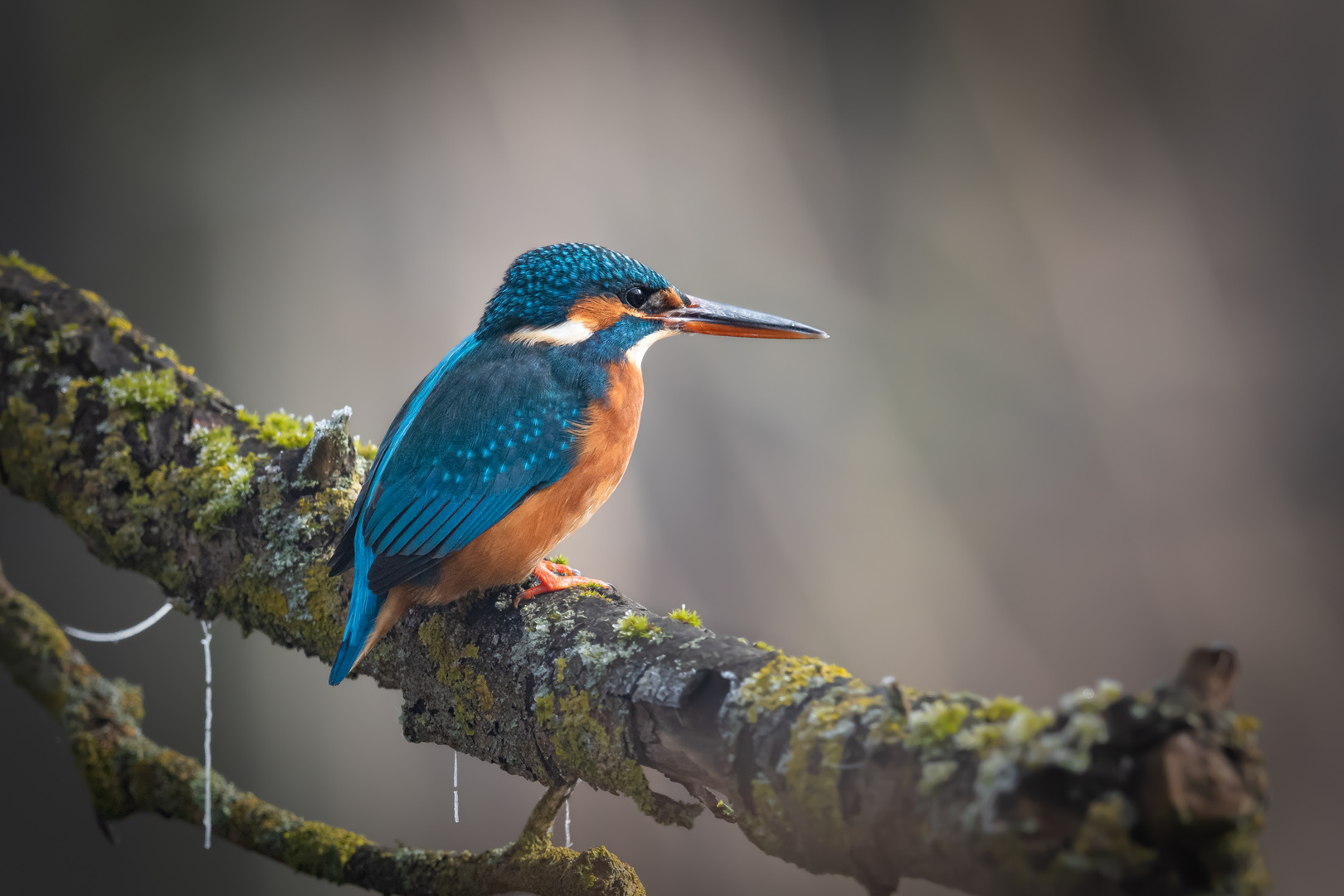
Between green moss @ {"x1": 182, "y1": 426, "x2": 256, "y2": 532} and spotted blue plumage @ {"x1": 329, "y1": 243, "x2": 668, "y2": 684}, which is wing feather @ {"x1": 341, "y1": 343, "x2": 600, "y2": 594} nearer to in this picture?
spotted blue plumage @ {"x1": 329, "y1": 243, "x2": 668, "y2": 684}

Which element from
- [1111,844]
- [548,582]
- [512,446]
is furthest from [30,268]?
[1111,844]

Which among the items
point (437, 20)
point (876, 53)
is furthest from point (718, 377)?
point (437, 20)

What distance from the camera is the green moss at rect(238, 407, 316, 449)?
1.57 m

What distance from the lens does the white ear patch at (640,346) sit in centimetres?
145

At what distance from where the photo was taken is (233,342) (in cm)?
287

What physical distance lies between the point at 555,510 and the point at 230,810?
882 millimetres

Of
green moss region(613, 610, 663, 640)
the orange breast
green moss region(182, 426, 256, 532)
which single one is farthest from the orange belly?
green moss region(182, 426, 256, 532)

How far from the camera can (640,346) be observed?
1.48 metres

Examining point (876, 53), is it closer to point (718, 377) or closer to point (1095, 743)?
point (718, 377)

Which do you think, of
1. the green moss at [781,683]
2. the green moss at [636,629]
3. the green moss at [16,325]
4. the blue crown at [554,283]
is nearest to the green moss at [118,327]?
the green moss at [16,325]

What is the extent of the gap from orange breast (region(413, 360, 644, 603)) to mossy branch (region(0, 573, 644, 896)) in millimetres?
321

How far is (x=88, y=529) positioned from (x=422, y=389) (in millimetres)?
734

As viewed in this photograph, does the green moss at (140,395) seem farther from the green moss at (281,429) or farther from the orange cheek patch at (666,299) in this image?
the orange cheek patch at (666,299)

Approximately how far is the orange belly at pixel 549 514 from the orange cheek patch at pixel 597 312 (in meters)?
0.08
